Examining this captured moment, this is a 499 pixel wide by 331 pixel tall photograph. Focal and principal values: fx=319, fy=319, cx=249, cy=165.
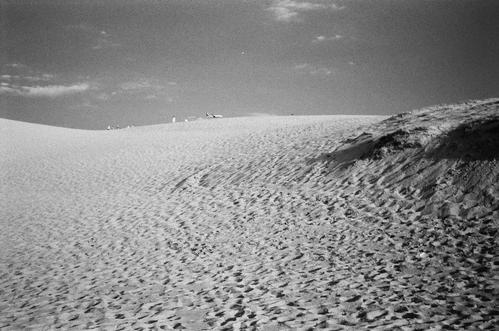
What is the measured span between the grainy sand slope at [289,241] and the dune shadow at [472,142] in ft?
0.14

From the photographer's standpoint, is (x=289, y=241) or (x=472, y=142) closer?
(x=289, y=241)

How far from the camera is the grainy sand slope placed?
18.0 ft

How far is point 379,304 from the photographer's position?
17.3ft

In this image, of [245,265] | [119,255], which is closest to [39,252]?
[119,255]

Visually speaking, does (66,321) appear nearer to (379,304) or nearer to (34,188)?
(379,304)

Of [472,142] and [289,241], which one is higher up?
[472,142]

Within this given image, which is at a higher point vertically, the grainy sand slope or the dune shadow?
the dune shadow

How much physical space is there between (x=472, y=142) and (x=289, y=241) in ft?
19.7

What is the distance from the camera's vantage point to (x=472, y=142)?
30.0 ft

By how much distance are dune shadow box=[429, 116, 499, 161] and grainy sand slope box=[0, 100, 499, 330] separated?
4 cm

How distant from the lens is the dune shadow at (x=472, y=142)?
28.2ft

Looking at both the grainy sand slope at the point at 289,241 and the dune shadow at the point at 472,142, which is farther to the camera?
the dune shadow at the point at 472,142

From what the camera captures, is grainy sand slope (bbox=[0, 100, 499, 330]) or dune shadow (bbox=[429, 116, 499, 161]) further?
dune shadow (bbox=[429, 116, 499, 161])

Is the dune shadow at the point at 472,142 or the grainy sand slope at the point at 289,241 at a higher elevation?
the dune shadow at the point at 472,142
